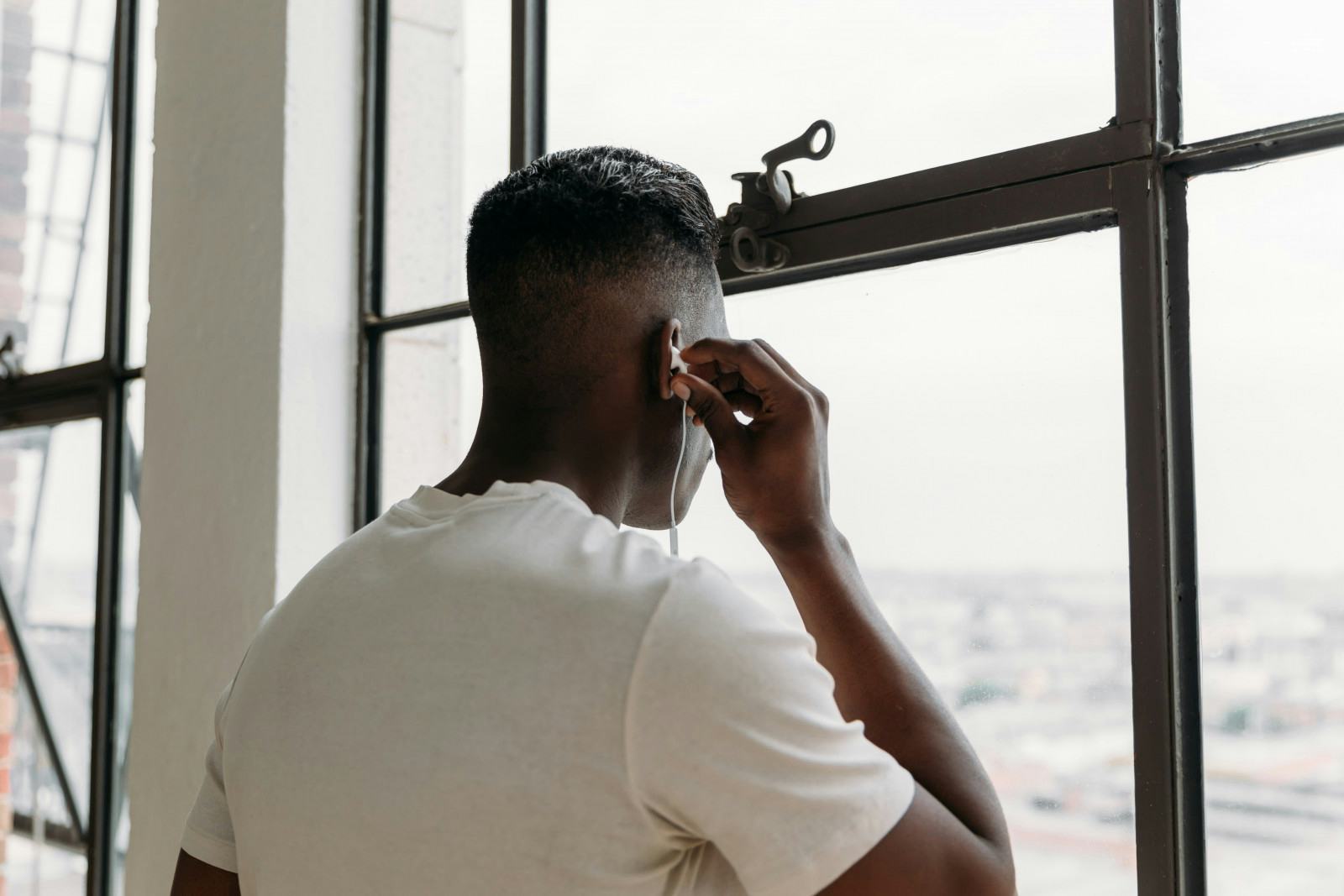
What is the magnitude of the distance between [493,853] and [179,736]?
132cm

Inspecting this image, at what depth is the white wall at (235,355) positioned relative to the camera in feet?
5.89

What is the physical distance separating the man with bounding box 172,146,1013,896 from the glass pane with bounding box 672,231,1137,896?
1.01 feet

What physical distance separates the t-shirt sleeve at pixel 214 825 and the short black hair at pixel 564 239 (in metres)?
0.37

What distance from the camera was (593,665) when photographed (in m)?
0.73

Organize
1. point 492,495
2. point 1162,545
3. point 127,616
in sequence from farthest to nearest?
point 127,616, point 1162,545, point 492,495

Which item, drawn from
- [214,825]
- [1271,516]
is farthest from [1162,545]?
[214,825]

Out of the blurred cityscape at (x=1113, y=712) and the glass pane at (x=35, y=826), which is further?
the glass pane at (x=35, y=826)

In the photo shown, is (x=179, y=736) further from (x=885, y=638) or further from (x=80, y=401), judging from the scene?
(x=885, y=638)

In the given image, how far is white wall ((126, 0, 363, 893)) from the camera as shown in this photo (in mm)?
1794

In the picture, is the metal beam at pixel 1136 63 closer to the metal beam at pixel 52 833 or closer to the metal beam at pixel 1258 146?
the metal beam at pixel 1258 146

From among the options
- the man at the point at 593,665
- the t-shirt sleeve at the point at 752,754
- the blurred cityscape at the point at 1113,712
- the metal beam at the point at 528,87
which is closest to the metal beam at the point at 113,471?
the metal beam at the point at 528,87

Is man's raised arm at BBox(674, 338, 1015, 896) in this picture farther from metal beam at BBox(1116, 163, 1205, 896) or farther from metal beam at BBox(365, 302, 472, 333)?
metal beam at BBox(365, 302, 472, 333)

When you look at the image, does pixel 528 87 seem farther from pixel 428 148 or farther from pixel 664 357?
pixel 664 357

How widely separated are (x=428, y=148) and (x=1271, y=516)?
132cm
